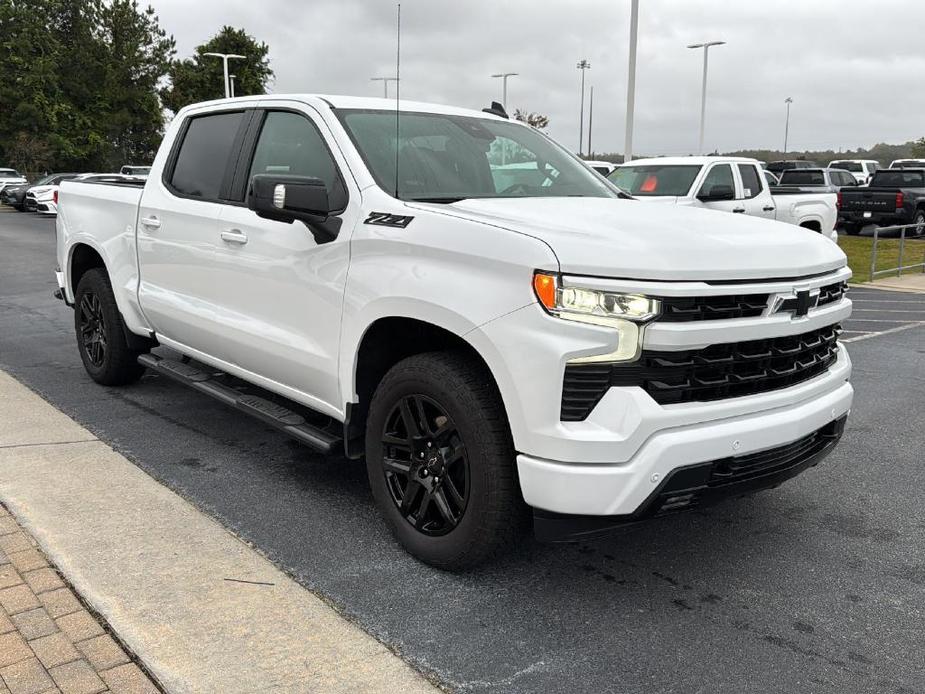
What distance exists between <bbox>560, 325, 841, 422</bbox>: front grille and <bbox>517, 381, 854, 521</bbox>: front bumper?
0.12 meters

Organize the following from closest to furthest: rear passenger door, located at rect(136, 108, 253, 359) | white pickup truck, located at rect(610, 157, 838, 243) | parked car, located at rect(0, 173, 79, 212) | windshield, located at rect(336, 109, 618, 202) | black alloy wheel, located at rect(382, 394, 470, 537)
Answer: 1. black alloy wheel, located at rect(382, 394, 470, 537)
2. windshield, located at rect(336, 109, 618, 202)
3. rear passenger door, located at rect(136, 108, 253, 359)
4. white pickup truck, located at rect(610, 157, 838, 243)
5. parked car, located at rect(0, 173, 79, 212)

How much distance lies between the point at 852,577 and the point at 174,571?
8.99 ft

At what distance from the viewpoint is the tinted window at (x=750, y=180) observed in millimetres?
13148

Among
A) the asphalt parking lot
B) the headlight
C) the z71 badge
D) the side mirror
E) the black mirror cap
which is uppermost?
the side mirror

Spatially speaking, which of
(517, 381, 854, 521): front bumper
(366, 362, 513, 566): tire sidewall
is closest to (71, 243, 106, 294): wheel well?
(366, 362, 513, 566): tire sidewall

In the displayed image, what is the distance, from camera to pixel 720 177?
41.9ft

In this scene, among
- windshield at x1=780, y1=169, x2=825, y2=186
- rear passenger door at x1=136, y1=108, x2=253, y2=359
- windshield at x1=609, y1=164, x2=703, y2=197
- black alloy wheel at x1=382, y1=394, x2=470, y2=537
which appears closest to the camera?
black alloy wheel at x1=382, y1=394, x2=470, y2=537

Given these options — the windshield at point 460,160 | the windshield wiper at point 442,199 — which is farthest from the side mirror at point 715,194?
the windshield wiper at point 442,199

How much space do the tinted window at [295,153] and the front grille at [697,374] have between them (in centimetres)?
149

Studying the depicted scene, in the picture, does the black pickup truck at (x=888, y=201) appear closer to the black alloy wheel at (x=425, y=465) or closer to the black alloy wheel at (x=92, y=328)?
the black alloy wheel at (x=92, y=328)

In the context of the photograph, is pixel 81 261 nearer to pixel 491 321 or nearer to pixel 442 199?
pixel 442 199

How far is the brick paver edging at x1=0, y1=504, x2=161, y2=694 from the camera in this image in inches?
104

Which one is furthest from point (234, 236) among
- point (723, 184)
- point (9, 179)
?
point (9, 179)

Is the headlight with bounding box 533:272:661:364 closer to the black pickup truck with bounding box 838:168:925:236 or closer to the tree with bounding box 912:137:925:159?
the black pickup truck with bounding box 838:168:925:236
